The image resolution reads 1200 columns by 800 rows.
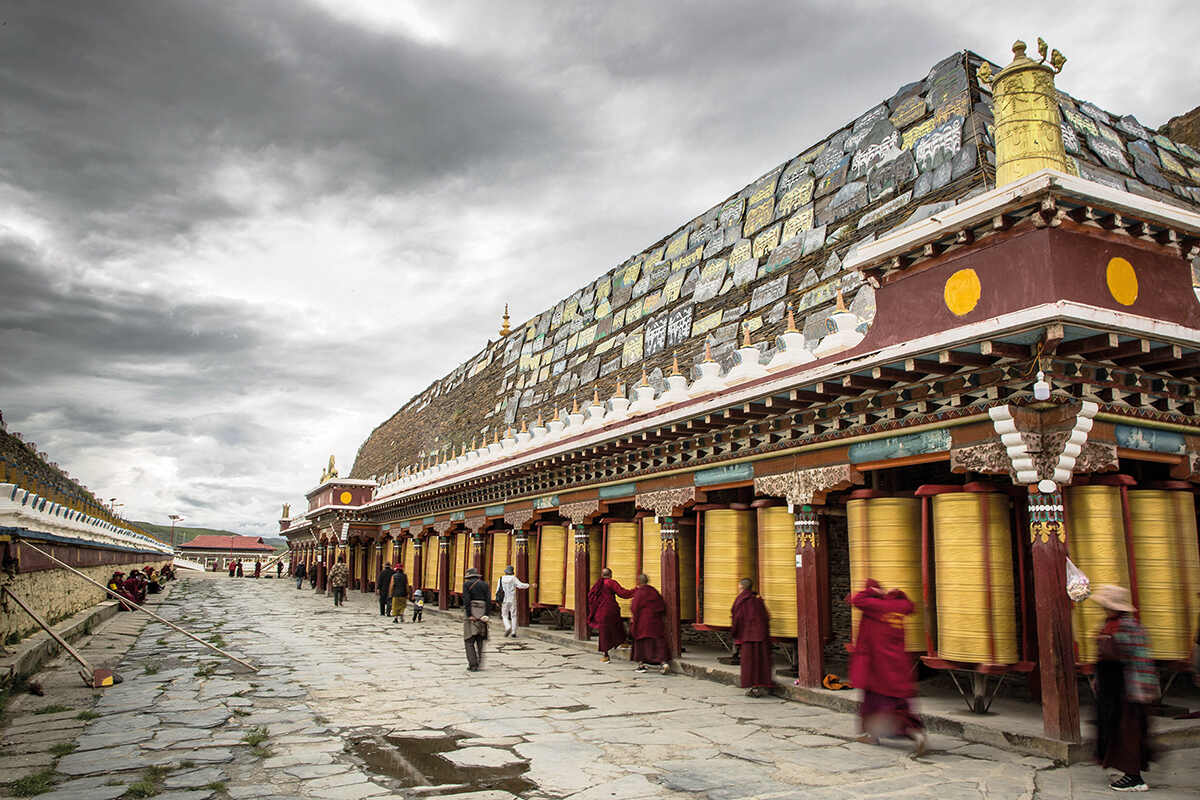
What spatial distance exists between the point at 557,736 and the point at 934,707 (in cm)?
326

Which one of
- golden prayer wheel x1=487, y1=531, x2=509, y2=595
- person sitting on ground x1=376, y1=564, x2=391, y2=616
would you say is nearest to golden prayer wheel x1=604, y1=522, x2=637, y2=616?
golden prayer wheel x1=487, y1=531, x2=509, y2=595

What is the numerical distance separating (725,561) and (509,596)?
19.5 feet

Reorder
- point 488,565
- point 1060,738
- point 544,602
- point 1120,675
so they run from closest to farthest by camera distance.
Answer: point 1120,675
point 1060,738
point 544,602
point 488,565

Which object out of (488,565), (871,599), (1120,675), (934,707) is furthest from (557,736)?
(488,565)

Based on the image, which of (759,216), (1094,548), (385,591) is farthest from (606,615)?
(385,591)

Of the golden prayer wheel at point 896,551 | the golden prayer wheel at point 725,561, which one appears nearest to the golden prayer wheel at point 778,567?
the golden prayer wheel at point 725,561

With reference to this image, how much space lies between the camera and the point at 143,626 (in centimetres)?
1515

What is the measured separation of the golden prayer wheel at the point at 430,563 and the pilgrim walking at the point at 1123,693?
1671cm

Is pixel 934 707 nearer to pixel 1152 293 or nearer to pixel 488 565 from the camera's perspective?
pixel 1152 293

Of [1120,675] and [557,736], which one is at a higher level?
[1120,675]

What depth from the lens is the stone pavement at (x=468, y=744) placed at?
4.76 m

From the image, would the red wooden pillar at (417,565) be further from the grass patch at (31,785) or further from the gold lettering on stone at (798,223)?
the grass patch at (31,785)

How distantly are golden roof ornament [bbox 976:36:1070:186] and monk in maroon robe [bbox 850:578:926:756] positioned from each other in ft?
11.5

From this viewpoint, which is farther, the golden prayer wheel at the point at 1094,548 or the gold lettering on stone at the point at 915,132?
the gold lettering on stone at the point at 915,132
